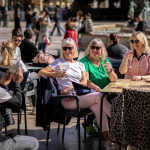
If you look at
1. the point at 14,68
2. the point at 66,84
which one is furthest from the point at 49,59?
the point at 14,68

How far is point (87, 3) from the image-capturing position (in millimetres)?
50031

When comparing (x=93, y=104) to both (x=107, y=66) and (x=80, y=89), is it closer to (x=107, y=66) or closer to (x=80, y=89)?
(x=80, y=89)

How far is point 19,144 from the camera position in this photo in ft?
10.5

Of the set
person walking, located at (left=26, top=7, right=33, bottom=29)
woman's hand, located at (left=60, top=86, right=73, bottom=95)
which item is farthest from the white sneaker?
person walking, located at (left=26, top=7, right=33, bottom=29)

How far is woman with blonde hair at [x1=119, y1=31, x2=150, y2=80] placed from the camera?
504 centimetres

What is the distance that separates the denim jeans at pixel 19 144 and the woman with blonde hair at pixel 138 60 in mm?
2281

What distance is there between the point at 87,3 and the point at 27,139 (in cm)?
4814

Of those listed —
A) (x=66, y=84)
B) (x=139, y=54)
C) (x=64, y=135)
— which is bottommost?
(x=64, y=135)

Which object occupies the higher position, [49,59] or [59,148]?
[49,59]

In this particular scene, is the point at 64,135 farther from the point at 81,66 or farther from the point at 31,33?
the point at 31,33

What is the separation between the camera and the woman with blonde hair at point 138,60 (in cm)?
504

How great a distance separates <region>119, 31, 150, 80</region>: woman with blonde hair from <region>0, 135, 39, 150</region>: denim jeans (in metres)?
2.28

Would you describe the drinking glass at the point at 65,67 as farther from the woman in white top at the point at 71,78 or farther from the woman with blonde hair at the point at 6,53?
the woman with blonde hair at the point at 6,53

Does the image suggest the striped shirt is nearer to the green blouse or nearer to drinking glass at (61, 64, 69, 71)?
the green blouse
